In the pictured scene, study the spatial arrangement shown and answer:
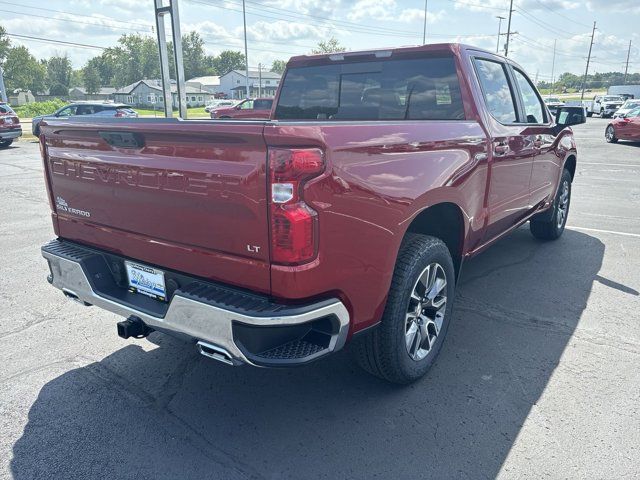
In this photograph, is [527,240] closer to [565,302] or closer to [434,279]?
[565,302]

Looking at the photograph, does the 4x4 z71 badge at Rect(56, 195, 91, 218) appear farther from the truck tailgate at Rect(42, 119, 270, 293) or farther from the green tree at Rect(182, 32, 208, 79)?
the green tree at Rect(182, 32, 208, 79)

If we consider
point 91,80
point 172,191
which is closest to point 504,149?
point 172,191

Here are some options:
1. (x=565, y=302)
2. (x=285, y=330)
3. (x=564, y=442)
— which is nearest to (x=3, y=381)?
(x=285, y=330)

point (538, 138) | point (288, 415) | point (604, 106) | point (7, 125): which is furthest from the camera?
point (604, 106)

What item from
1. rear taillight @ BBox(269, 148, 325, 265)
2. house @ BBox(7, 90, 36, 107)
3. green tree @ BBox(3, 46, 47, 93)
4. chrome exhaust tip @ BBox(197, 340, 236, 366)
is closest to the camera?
rear taillight @ BBox(269, 148, 325, 265)

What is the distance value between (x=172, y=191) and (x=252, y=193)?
503mm

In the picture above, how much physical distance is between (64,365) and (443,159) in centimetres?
280

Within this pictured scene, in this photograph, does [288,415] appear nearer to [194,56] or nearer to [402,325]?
[402,325]

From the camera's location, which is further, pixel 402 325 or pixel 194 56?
pixel 194 56

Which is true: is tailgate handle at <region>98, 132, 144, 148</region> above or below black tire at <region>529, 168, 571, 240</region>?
above

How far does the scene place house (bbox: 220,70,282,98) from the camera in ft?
334

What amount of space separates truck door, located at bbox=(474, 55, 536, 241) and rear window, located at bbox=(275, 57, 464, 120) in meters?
0.32

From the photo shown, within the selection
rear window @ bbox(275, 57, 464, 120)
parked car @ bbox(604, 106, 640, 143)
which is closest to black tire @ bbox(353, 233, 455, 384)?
rear window @ bbox(275, 57, 464, 120)

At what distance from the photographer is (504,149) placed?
3.84 meters
